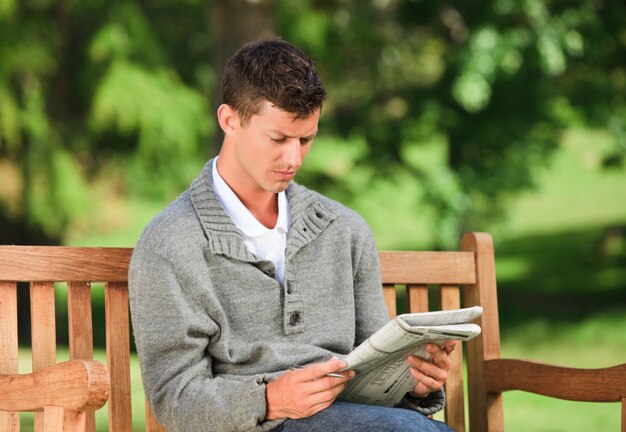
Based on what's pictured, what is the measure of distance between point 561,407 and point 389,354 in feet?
20.7

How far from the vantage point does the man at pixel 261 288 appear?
7.89 ft

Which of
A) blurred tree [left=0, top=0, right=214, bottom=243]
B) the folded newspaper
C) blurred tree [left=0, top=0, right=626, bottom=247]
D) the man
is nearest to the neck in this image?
the man

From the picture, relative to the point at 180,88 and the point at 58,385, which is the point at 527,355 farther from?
the point at 58,385

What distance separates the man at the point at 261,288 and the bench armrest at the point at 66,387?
29 cm

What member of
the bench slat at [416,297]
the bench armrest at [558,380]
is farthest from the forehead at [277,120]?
the bench armrest at [558,380]

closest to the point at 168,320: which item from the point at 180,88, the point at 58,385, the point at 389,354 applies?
the point at 58,385

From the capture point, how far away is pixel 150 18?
11.9 meters

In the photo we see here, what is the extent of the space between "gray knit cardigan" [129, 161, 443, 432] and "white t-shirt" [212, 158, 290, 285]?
32mm

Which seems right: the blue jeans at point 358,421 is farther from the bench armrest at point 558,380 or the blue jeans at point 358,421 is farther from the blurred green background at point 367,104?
the blurred green background at point 367,104

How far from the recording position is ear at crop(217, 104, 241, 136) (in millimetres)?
2623

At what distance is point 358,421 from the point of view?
7.86 feet

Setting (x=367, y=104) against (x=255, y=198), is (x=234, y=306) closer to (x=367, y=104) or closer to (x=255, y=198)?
(x=255, y=198)

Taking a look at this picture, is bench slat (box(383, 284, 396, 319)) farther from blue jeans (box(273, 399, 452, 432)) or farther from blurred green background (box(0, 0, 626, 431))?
blurred green background (box(0, 0, 626, 431))

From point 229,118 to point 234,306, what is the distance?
18.4 inches
